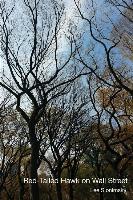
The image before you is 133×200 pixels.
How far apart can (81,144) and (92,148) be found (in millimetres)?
7250

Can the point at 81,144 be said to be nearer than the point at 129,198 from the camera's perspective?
Yes

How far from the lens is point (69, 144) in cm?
2761

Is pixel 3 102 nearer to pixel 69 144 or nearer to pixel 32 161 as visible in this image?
pixel 69 144

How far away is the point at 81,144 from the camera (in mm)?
29609

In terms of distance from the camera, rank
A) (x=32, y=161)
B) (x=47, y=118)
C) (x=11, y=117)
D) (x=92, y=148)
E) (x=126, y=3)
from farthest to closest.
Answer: (x=92, y=148)
(x=11, y=117)
(x=47, y=118)
(x=126, y=3)
(x=32, y=161)

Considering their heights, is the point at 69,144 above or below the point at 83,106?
below

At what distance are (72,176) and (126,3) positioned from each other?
1767cm

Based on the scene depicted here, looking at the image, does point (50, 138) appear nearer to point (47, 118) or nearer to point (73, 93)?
point (47, 118)

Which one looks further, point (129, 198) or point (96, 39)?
point (129, 198)

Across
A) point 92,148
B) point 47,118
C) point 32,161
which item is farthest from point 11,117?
point 32,161

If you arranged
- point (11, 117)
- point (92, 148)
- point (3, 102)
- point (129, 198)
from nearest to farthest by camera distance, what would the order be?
point (3, 102)
point (11, 117)
point (92, 148)
point (129, 198)

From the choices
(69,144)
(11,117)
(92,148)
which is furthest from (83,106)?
(92,148)

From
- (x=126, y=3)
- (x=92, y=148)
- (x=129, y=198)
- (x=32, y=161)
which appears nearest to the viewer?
(x=32, y=161)

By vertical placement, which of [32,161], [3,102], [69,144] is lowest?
[32,161]
